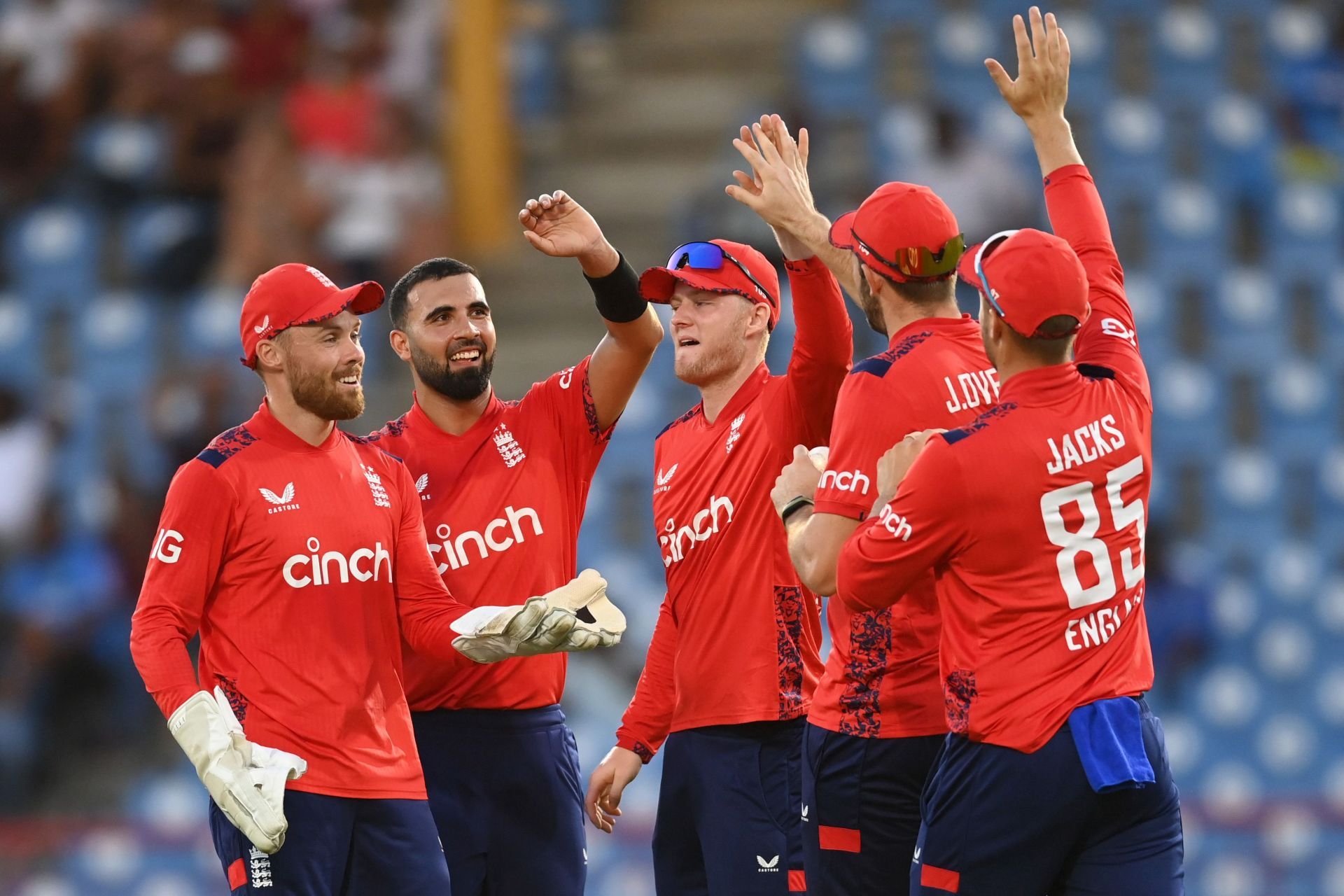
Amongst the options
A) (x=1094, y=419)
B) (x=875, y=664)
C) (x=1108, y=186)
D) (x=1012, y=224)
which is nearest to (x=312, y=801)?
(x=875, y=664)

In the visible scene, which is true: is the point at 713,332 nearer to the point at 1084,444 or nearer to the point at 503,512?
the point at 503,512

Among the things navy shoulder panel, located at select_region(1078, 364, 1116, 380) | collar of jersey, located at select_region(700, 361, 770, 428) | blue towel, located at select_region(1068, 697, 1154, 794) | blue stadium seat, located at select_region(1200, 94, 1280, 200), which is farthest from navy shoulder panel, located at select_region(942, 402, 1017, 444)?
blue stadium seat, located at select_region(1200, 94, 1280, 200)

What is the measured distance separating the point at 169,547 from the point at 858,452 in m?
1.82

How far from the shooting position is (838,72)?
459 inches

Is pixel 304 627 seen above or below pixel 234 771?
above

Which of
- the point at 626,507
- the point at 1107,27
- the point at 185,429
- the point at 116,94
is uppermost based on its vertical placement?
the point at 116,94

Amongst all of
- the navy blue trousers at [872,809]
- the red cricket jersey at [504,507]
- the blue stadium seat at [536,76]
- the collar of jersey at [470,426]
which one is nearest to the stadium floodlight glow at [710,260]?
the red cricket jersey at [504,507]

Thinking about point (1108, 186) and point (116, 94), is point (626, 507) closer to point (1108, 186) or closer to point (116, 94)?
point (1108, 186)

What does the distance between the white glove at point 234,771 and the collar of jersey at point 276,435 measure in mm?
779

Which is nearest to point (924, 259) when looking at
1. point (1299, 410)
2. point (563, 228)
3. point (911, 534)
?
point (911, 534)

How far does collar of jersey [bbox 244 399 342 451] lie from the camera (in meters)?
5.07

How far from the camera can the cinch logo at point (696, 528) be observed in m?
5.30

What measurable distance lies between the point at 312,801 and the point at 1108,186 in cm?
764

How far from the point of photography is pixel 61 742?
10523 mm
